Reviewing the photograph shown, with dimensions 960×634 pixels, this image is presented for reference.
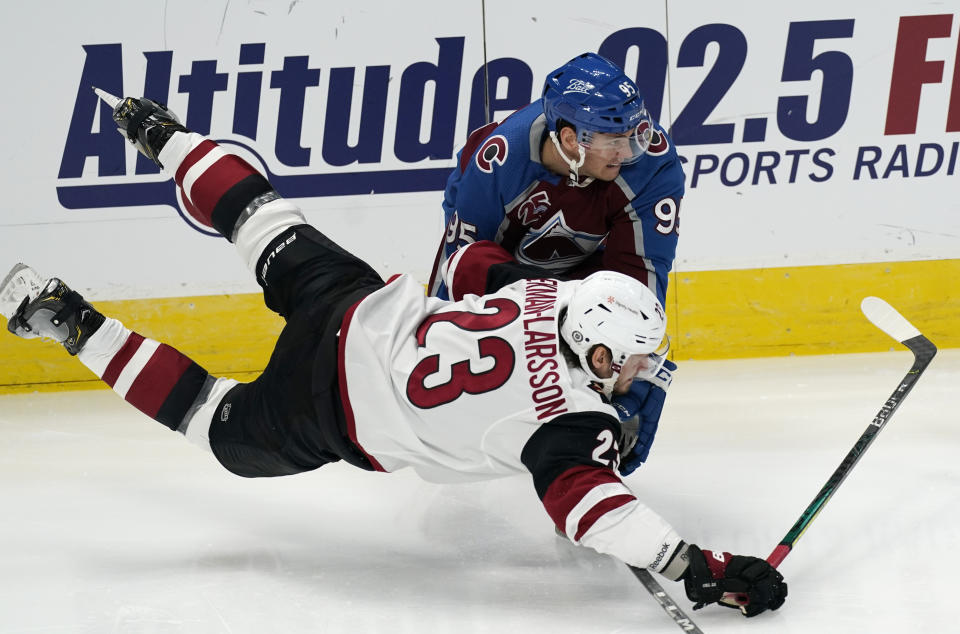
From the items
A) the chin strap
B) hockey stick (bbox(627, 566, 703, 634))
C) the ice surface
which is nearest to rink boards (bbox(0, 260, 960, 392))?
the ice surface

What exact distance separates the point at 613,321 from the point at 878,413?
3.35 feet

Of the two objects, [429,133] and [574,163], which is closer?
[574,163]

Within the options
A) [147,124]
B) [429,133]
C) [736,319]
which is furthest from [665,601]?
[429,133]

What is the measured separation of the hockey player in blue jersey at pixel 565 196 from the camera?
282 cm

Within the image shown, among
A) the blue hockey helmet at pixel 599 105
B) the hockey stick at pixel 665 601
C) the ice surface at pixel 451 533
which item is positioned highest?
the blue hockey helmet at pixel 599 105

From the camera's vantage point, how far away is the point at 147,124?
9.86 feet

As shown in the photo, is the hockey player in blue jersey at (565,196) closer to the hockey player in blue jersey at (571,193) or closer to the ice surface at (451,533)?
the hockey player in blue jersey at (571,193)

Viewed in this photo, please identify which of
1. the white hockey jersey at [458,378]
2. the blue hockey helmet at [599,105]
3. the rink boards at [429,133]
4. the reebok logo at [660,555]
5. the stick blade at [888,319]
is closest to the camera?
the reebok logo at [660,555]

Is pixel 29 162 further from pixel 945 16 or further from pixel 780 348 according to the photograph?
pixel 945 16

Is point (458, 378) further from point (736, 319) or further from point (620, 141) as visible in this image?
point (736, 319)

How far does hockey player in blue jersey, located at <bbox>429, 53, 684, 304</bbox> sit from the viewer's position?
9.26ft

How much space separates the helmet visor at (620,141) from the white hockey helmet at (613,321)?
58 centimetres

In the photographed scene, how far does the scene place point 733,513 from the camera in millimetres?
2836

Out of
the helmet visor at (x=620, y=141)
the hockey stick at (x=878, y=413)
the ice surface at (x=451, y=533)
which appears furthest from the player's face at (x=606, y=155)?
the ice surface at (x=451, y=533)
